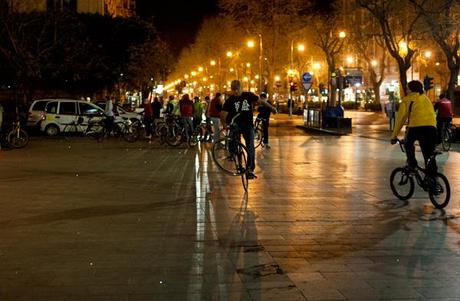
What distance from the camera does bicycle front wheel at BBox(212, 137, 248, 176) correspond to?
12.4m

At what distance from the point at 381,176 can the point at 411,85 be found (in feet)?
13.0

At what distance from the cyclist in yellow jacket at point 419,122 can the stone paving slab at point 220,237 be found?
0.84 m

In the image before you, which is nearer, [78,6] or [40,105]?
[40,105]

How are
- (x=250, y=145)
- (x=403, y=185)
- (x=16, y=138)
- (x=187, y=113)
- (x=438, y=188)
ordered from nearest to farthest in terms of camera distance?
(x=438, y=188), (x=403, y=185), (x=250, y=145), (x=16, y=138), (x=187, y=113)

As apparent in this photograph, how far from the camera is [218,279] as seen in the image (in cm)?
629

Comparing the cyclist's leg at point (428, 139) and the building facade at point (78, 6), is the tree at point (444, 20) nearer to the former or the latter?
the building facade at point (78, 6)

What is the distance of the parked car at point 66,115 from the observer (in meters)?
29.3

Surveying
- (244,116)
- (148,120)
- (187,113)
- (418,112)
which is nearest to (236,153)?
(244,116)

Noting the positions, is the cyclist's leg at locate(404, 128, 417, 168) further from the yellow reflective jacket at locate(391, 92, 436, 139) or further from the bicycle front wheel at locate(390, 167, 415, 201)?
the bicycle front wheel at locate(390, 167, 415, 201)

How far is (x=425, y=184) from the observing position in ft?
34.2

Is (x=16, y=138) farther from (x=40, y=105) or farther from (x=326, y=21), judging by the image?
(x=326, y=21)

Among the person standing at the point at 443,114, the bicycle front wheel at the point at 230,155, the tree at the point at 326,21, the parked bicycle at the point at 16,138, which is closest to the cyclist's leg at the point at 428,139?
the bicycle front wheel at the point at 230,155

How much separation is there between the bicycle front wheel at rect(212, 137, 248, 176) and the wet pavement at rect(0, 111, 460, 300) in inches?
11.8

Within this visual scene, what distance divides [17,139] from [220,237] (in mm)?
15999
